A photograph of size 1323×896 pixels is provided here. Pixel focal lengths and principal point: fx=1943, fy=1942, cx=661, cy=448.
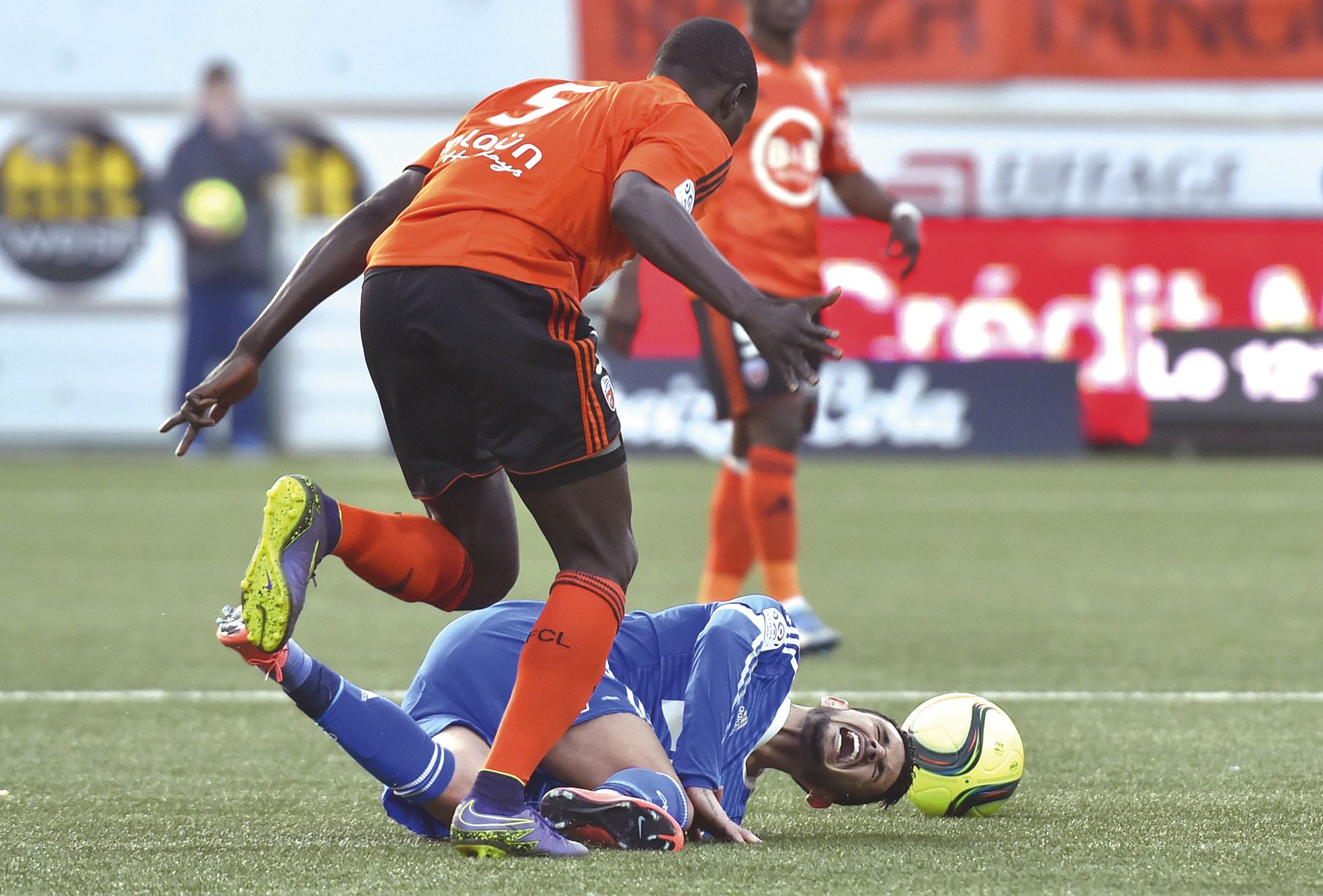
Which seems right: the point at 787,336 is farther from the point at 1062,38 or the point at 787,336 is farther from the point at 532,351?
the point at 1062,38

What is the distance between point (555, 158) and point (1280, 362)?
11.0m

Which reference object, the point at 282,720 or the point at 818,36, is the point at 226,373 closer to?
the point at 282,720

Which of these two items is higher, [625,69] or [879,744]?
[625,69]

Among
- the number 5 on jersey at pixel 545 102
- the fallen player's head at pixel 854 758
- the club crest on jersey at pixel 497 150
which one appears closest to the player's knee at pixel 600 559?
the fallen player's head at pixel 854 758

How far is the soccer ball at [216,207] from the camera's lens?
1371cm

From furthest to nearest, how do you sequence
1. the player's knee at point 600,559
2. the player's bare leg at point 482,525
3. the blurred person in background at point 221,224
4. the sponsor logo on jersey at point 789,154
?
the blurred person in background at point 221,224, the sponsor logo on jersey at point 789,154, the player's bare leg at point 482,525, the player's knee at point 600,559

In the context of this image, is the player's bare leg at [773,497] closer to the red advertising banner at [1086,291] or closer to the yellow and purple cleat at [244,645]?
the yellow and purple cleat at [244,645]

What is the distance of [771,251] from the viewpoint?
632 centimetres

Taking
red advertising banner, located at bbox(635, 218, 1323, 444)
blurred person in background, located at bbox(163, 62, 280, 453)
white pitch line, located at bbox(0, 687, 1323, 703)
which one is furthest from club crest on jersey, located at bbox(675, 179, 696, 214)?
blurred person in background, located at bbox(163, 62, 280, 453)

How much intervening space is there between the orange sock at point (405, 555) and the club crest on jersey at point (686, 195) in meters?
0.79

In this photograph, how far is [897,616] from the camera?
6.68m

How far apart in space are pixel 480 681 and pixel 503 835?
1.63ft

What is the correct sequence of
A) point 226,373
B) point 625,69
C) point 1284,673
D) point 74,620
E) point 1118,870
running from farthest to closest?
point 625,69 → point 74,620 → point 1284,673 → point 226,373 → point 1118,870

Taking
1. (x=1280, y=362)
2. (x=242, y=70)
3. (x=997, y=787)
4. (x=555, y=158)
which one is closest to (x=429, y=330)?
(x=555, y=158)
